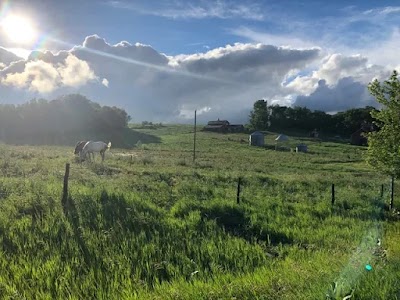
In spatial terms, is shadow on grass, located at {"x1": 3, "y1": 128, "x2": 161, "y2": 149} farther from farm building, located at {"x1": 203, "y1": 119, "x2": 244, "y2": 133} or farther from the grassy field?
the grassy field

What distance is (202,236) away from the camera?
11164mm

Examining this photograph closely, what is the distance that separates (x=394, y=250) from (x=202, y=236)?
4.70 m

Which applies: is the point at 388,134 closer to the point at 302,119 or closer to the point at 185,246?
the point at 185,246

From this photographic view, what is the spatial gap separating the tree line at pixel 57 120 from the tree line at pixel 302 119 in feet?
170

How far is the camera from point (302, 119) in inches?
5463

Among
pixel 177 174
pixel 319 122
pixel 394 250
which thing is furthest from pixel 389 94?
pixel 319 122

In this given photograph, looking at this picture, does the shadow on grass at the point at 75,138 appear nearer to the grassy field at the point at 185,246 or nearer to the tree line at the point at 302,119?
the tree line at the point at 302,119

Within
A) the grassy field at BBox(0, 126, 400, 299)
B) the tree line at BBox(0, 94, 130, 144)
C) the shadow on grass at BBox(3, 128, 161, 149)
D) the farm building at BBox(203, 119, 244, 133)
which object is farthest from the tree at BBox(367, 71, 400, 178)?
the farm building at BBox(203, 119, 244, 133)

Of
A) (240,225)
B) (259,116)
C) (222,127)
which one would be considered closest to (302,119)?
(259,116)

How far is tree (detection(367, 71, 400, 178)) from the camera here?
16.8 metres

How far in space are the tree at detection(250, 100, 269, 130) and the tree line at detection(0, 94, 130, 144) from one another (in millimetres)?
48836

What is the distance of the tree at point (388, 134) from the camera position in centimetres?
1680

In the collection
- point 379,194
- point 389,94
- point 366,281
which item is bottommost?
point 379,194

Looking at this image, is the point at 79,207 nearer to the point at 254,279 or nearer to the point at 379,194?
the point at 254,279
